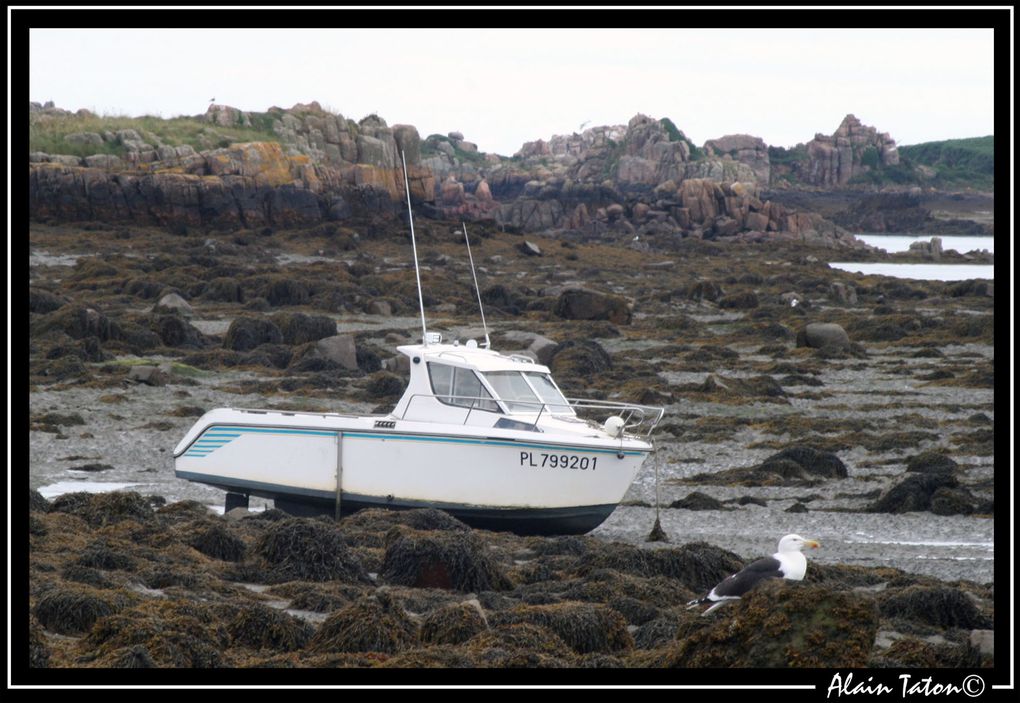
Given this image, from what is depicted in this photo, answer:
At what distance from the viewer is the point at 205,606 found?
984cm

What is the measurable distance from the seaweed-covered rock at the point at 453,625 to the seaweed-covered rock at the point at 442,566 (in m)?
1.75

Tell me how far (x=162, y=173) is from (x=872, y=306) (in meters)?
32.8

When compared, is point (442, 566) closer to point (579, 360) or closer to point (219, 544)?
point (219, 544)

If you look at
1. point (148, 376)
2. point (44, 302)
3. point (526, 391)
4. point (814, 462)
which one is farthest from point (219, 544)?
point (44, 302)

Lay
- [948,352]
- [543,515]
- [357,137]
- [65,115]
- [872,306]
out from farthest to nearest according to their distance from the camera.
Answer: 1. [357,137]
2. [65,115]
3. [872,306]
4. [948,352]
5. [543,515]

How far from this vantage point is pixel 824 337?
1298 inches

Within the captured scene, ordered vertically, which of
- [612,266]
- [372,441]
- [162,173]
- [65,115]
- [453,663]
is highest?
[65,115]

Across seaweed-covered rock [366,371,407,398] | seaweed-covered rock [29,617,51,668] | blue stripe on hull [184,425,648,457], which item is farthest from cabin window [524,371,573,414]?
seaweed-covered rock [366,371,407,398]

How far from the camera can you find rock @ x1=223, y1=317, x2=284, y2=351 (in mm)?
30984

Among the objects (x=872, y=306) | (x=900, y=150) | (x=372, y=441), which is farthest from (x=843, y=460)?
(x=900, y=150)

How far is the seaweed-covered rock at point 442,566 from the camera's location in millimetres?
11469

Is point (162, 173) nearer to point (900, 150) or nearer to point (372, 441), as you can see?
point (372, 441)

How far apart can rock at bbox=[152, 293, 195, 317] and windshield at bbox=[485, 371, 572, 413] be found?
22.9 m

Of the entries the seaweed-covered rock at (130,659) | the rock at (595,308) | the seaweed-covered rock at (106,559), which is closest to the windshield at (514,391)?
the seaweed-covered rock at (106,559)
